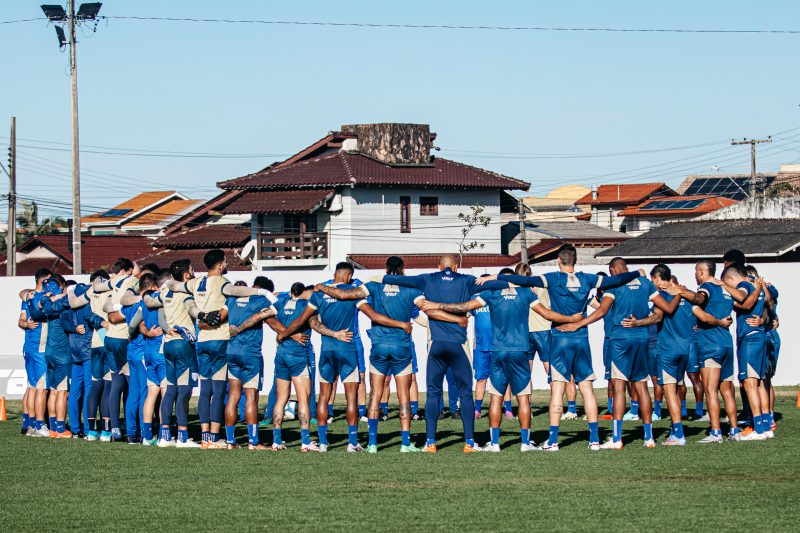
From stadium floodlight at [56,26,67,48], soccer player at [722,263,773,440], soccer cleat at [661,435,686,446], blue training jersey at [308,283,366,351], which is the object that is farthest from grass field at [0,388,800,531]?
stadium floodlight at [56,26,67,48]

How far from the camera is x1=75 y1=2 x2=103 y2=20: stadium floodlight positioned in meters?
40.4

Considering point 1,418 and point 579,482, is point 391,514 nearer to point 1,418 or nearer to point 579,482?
point 579,482

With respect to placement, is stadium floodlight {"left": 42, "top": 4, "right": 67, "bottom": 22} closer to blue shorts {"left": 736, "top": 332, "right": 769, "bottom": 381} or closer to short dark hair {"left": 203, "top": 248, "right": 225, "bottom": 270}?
short dark hair {"left": 203, "top": 248, "right": 225, "bottom": 270}

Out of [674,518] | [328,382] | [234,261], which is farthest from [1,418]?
[234,261]

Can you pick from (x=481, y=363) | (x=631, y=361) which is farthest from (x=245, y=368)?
(x=631, y=361)

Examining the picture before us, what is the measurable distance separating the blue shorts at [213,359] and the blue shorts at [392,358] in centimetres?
191

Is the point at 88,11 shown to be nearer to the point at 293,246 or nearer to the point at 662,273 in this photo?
the point at 293,246

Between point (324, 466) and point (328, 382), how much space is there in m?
1.59

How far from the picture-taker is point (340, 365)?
13.4 m

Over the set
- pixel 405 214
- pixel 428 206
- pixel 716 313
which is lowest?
pixel 716 313

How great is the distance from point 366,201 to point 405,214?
104 inches

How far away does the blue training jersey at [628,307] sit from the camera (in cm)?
1341

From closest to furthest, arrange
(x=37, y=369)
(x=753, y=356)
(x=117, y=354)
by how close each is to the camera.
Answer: (x=753, y=356) < (x=117, y=354) < (x=37, y=369)

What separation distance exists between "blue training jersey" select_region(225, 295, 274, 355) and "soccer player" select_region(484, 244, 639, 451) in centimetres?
337
